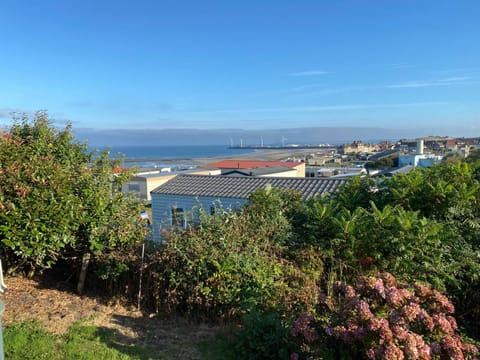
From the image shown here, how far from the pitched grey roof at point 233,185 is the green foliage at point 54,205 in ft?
31.2

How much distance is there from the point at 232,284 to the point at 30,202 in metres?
2.81

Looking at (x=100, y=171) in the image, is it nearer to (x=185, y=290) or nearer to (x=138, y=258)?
(x=138, y=258)

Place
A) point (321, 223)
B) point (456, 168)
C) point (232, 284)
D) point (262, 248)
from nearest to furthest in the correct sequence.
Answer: point (232, 284) < point (262, 248) < point (321, 223) < point (456, 168)

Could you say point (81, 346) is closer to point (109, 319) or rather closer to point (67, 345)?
point (67, 345)

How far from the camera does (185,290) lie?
5000mm

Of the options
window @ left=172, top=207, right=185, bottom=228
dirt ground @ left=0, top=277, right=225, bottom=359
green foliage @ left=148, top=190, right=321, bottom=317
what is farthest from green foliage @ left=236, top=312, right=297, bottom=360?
window @ left=172, top=207, right=185, bottom=228

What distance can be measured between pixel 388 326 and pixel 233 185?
14.2 metres

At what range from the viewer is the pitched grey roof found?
15.8 metres

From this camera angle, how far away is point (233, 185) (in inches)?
674

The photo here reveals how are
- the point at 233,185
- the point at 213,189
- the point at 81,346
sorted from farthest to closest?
the point at 233,185 < the point at 213,189 < the point at 81,346

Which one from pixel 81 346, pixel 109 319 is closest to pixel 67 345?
pixel 81 346

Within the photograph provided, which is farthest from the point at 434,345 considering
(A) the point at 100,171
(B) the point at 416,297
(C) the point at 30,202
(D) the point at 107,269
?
(A) the point at 100,171

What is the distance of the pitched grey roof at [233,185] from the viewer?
621 inches

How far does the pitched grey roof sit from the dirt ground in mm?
10365
